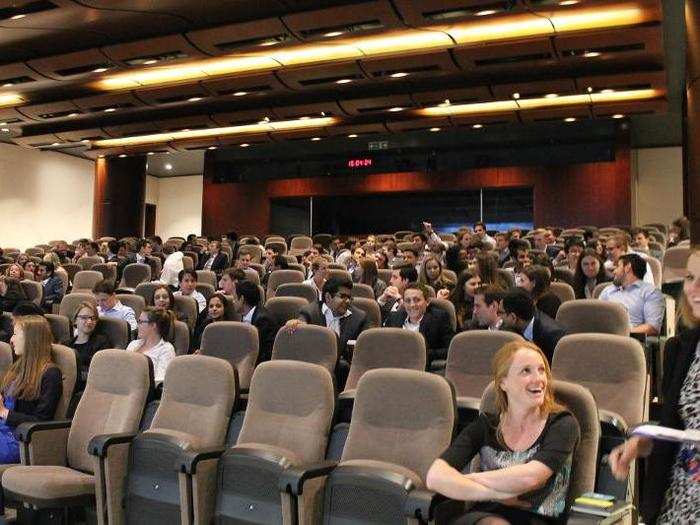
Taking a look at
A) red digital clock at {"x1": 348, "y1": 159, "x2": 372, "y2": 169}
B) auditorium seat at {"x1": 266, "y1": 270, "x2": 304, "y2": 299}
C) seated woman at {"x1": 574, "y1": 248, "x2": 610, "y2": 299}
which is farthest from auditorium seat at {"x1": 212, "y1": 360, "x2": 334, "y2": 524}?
red digital clock at {"x1": 348, "y1": 159, "x2": 372, "y2": 169}

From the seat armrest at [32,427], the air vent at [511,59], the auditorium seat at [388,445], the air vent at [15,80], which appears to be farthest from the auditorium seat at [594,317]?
the air vent at [15,80]

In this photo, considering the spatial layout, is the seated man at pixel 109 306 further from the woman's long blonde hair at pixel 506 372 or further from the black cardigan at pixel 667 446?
the black cardigan at pixel 667 446

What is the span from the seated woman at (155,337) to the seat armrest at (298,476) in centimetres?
202

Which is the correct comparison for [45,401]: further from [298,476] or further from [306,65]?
[306,65]

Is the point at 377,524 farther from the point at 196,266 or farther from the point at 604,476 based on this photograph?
the point at 196,266

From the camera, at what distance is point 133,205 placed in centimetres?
1472

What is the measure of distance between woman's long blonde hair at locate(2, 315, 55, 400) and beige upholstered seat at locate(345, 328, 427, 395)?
5.14ft

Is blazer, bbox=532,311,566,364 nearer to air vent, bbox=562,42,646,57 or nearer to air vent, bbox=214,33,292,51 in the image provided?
air vent, bbox=562,42,646,57

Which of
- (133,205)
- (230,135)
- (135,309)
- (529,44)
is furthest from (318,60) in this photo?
(133,205)

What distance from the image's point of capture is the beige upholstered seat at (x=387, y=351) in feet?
13.1

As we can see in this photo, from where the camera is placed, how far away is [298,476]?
278 centimetres

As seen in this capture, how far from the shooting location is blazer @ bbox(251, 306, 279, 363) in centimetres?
501

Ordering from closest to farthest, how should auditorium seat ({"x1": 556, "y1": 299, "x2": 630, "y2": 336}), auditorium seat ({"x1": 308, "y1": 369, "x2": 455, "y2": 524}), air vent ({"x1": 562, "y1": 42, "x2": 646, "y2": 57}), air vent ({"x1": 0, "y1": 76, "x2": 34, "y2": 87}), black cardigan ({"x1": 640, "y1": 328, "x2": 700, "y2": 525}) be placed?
black cardigan ({"x1": 640, "y1": 328, "x2": 700, "y2": 525}) → auditorium seat ({"x1": 308, "y1": 369, "x2": 455, "y2": 524}) → auditorium seat ({"x1": 556, "y1": 299, "x2": 630, "y2": 336}) → air vent ({"x1": 562, "y1": 42, "x2": 646, "y2": 57}) → air vent ({"x1": 0, "y1": 76, "x2": 34, "y2": 87})

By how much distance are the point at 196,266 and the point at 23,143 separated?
17.5 feet
